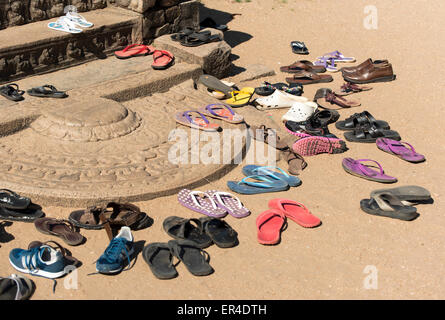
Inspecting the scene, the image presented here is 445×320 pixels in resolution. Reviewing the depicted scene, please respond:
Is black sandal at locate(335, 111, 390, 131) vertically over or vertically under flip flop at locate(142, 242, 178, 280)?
over

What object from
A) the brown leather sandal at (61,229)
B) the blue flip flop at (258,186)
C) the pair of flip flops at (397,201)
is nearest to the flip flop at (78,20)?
the blue flip flop at (258,186)

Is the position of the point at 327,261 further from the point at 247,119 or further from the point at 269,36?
the point at 269,36

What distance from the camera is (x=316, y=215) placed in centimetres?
438

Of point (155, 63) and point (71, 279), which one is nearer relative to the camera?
point (71, 279)

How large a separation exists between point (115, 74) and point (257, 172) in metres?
2.42

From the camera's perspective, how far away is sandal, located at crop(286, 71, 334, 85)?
7.17 meters

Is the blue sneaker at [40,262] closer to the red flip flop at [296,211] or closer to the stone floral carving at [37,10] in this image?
the red flip flop at [296,211]

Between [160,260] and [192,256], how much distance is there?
237 millimetres

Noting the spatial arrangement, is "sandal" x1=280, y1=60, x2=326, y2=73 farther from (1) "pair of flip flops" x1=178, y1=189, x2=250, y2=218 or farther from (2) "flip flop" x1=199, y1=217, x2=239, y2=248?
(2) "flip flop" x1=199, y1=217, x2=239, y2=248

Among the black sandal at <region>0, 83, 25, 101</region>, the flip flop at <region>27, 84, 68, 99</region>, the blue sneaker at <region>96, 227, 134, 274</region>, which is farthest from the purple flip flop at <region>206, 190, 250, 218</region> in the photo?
the black sandal at <region>0, 83, 25, 101</region>

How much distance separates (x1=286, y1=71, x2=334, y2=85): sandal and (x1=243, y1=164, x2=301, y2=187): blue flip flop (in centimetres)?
250

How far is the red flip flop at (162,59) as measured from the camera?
645 cm

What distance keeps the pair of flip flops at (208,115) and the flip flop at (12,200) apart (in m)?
1.91

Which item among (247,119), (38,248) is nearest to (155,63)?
(247,119)
